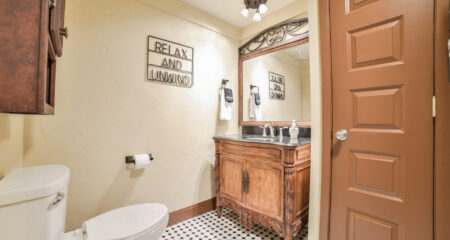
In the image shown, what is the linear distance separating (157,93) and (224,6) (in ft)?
4.12

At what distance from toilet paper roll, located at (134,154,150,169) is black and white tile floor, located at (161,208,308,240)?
2.32 ft

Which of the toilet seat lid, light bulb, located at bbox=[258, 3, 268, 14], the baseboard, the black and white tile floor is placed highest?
light bulb, located at bbox=[258, 3, 268, 14]

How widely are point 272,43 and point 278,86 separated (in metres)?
0.52

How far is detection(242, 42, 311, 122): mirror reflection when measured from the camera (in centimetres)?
208

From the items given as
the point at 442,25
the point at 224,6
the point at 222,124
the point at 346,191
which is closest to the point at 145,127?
the point at 222,124

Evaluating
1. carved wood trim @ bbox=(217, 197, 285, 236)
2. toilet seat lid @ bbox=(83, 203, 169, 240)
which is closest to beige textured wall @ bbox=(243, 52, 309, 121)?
carved wood trim @ bbox=(217, 197, 285, 236)

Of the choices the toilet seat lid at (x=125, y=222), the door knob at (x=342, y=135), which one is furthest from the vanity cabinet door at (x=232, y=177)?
the door knob at (x=342, y=135)

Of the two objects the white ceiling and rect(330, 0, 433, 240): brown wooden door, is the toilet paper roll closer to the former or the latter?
rect(330, 0, 433, 240): brown wooden door

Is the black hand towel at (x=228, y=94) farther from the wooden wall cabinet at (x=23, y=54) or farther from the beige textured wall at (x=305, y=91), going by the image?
the wooden wall cabinet at (x=23, y=54)

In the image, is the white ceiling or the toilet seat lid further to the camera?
the white ceiling

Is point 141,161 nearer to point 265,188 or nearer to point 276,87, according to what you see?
point 265,188

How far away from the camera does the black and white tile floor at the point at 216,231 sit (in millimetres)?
1787

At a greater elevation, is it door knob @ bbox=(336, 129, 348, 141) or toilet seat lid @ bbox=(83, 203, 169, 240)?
door knob @ bbox=(336, 129, 348, 141)

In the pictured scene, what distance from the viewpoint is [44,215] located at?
0.83 m
